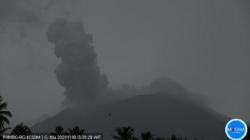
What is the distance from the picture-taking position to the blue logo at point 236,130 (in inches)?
349

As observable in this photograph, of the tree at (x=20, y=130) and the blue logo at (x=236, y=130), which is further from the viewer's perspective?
the tree at (x=20, y=130)

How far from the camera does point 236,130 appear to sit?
8.98 meters

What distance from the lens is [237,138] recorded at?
29.2ft

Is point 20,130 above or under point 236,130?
above

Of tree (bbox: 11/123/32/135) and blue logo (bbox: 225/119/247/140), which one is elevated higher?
tree (bbox: 11/123/32/135)

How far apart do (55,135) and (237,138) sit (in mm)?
78994

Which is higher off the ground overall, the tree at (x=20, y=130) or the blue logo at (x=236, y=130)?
the tree at (x=20, y=130)


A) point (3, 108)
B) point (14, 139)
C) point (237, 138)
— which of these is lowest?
point (237, 138)

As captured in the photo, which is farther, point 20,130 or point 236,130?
point 20,130

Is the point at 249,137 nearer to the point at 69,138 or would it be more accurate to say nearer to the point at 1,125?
the point at 1,125

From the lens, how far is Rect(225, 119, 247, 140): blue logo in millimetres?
8859

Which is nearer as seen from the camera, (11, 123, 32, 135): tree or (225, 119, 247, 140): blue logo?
(225, 119, 247, 140): blue logo

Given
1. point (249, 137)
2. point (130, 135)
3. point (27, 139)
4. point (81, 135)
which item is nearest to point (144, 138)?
point (130, 135)

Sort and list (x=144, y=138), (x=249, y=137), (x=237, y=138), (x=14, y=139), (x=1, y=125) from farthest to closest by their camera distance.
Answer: (x=144, y=138) → (x=14, y=139) → (x=1, y=125) → (x=249, y=137) → (x=237, y=138)
